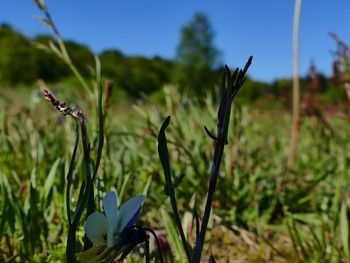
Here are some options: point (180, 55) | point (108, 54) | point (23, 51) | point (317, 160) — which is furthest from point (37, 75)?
point (317, 160)

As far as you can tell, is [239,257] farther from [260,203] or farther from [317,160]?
[317,160]

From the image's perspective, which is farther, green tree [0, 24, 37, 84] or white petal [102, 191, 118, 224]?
green tree [0, 24, 37, 84]

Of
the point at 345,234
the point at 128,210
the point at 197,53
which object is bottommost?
the point at 345,234

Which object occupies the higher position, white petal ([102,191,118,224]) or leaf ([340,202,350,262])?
white petal ([102,191,118,224])

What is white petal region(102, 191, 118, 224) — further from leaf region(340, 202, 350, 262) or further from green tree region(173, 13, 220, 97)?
green tree region(173, 13, 220, 97)

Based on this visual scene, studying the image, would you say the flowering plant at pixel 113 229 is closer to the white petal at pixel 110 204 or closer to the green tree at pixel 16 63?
the white petal at pixel 110 204

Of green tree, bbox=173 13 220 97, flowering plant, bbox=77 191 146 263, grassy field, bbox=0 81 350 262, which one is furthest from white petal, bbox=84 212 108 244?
green tree, bbox=173 13 220 97

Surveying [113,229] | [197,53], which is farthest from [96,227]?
[197,53]

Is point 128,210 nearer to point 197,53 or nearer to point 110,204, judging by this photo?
point 110,204
